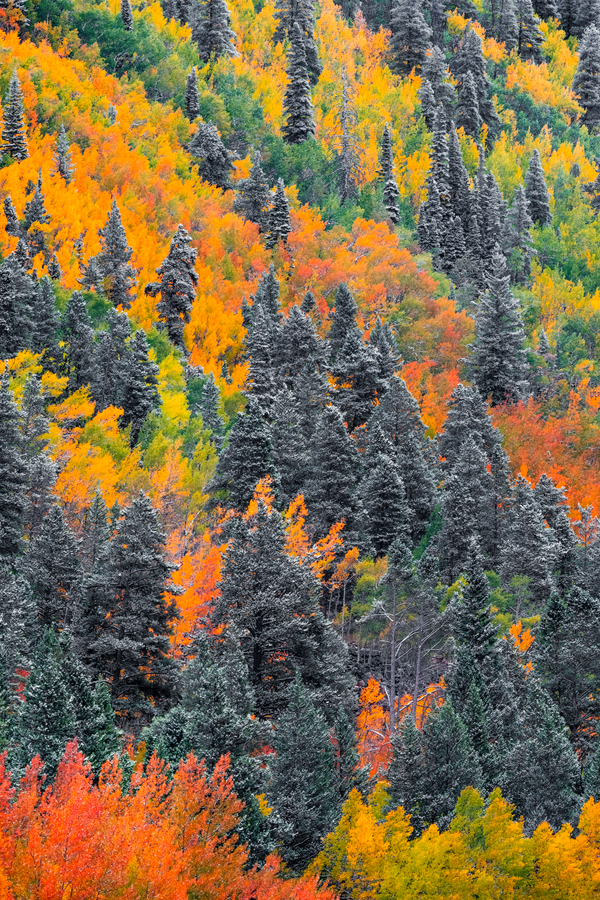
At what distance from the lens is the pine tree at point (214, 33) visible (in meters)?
95.6

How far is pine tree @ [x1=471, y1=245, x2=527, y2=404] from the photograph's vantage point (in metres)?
63.9

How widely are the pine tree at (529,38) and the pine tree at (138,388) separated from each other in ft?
281

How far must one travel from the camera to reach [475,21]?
391 feet

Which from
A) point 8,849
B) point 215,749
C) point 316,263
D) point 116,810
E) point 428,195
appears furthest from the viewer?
point 428,195

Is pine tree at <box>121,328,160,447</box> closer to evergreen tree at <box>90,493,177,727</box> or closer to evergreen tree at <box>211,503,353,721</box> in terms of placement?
evergreen tree at <box>90,493,177,727</box>

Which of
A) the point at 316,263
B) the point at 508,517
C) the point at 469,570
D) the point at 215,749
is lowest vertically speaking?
the point at 215,749

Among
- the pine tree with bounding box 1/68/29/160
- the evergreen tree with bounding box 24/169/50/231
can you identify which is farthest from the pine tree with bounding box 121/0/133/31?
the evergreen tree with bounding box 24/169/50/231

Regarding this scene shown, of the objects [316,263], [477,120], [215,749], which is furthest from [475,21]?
[215,749]

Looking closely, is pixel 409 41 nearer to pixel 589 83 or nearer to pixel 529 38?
pixel 529 38

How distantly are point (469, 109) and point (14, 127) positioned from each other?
55.1 m

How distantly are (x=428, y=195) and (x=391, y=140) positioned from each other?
13.9m

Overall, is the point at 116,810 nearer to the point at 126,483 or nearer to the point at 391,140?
the point at 126,483

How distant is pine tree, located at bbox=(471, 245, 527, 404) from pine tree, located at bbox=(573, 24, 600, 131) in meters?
57.5

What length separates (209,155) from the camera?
8181 cm
